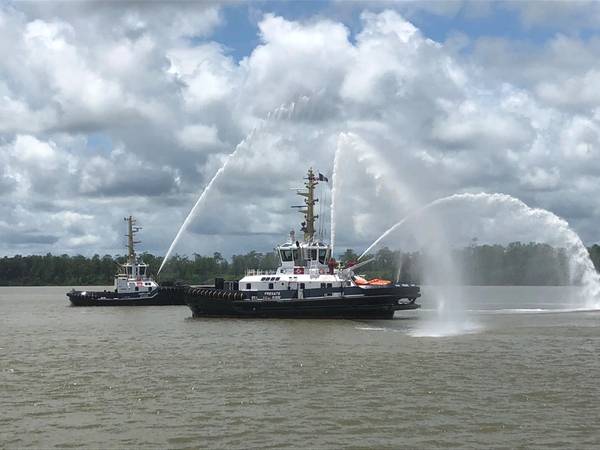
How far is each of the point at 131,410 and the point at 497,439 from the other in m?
10.8

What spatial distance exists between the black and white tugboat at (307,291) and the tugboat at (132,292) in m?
24.0

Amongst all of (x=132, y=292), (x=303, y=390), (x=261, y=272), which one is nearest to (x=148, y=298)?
(x=132, y=292)

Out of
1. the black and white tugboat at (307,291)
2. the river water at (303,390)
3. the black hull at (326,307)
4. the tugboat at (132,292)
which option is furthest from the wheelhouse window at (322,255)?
the tugboat at (132,292)

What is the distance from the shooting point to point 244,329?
167 feet

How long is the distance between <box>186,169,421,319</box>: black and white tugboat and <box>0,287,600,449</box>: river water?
949 centimetres

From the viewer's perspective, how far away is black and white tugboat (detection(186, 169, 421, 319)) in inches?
2256

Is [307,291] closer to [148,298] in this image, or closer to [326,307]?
[326,307]

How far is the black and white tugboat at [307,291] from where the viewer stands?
188 feet

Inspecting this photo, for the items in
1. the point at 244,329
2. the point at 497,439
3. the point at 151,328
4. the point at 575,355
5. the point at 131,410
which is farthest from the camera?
the point at 151,328

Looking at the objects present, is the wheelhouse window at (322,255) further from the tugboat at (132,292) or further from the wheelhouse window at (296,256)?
the tugboat at (132,292)

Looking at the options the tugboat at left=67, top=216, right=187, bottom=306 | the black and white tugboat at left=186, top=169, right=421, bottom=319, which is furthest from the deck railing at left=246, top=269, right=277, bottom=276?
the tugboat at left=67, top=216, right=187, bottom=306

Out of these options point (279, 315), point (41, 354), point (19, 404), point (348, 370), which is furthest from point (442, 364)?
point (279, 315)

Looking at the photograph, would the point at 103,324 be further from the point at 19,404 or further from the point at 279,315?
the point at 19,404

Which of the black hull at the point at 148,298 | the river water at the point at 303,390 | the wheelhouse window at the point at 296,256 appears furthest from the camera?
the black hull at the point at 148,298
